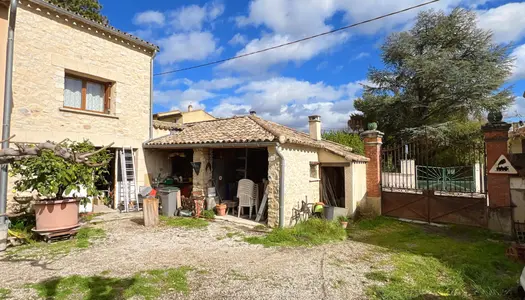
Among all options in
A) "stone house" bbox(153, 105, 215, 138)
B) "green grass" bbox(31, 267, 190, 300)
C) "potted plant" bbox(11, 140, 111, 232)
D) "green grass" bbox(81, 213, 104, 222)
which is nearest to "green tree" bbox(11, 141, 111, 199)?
"potted plant" bbox(11, 140, 111, 232)

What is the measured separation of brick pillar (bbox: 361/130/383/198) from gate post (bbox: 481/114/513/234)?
318cm

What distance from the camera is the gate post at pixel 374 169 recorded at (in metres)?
10.2

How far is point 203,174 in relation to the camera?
10.2 m

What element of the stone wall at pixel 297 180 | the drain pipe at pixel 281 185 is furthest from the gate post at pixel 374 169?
the drain pipe at pixel 281 185

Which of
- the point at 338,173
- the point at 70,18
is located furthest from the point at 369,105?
the point at 70,18

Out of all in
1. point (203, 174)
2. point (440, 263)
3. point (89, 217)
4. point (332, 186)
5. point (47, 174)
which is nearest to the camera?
point (440, 263)

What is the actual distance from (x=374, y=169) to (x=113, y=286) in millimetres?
8967

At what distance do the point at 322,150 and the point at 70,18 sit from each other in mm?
9968

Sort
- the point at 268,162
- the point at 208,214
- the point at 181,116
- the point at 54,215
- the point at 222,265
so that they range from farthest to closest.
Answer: the point at 181,116 < the point at 208,214 < the point at 268,162 < the point at 54,215 < the point at 222,265

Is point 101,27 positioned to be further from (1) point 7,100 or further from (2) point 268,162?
(2) point 268,162

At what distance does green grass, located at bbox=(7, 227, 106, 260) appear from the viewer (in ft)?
18.8

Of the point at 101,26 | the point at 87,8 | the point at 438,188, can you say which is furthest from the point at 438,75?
the point at 87,8

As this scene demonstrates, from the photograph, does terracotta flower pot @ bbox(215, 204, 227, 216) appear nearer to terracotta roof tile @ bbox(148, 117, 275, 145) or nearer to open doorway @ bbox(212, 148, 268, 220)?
open doorway @ bbox(212, 148, 268, 220)

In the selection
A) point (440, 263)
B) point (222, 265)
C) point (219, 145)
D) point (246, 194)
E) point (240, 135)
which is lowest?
point (440, 263)
